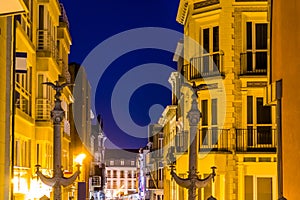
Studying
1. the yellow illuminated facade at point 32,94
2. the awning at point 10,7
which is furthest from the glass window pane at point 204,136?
the awning at point 10,7

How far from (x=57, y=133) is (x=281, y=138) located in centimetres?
485

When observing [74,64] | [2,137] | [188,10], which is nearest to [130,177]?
Answer: [74,64]

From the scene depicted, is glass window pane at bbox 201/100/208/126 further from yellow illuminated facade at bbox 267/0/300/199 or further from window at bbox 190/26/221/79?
yellow illuminated facade at bbox 267/0/300/199

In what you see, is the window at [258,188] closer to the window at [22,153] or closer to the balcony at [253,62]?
the balcony at [253,62]

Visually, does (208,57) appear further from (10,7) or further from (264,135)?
(10,7)

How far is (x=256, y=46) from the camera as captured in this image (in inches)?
1099

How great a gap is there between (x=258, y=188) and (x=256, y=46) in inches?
208

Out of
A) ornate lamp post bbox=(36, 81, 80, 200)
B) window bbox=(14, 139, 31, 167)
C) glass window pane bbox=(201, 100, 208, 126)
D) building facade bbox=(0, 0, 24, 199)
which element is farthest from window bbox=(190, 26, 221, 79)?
ornate lamp post bbox=(36, 81, 80, 200)

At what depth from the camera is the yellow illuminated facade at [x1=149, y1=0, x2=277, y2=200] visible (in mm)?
27312

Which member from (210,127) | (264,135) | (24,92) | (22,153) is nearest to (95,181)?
(210,127)

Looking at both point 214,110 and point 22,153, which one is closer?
point 22,153

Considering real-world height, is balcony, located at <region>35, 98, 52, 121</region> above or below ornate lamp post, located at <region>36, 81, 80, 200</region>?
above

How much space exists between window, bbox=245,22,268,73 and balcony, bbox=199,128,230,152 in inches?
101

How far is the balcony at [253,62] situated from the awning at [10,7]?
1605 cm
